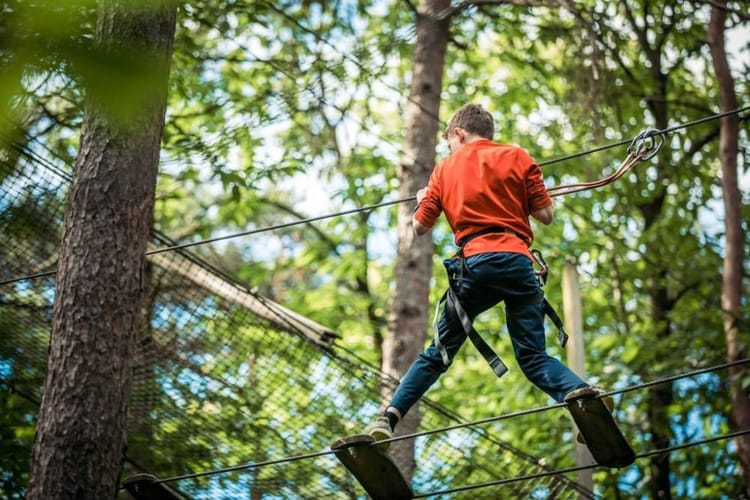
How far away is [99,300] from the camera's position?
116 inches

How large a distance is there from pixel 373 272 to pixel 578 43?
4035 millimetres

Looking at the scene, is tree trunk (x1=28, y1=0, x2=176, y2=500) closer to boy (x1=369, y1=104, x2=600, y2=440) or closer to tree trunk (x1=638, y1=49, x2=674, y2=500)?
boy (x1=369, y1=104, x2=600, y2=440)

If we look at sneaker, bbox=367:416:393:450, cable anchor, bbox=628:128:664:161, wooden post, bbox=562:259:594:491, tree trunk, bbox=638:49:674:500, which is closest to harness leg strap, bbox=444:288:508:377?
sneaker, bbox=367:416:393:450

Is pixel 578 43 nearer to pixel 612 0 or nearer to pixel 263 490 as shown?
pixel 612 0

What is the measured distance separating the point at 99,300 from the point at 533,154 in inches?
188

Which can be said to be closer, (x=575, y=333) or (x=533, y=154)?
(x=575, y=333)

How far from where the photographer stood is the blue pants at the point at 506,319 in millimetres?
2964

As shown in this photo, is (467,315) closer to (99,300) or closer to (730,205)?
(99,300)

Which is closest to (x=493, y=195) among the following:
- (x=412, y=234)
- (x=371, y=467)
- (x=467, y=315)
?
(x=467, y=315)

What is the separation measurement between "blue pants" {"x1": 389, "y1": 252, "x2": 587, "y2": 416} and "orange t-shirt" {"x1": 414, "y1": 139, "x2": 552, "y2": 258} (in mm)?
57

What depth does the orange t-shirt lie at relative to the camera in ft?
9.92

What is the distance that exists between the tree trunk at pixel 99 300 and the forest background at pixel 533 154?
1.87 m

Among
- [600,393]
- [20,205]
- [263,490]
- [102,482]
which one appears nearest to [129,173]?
[102,482]

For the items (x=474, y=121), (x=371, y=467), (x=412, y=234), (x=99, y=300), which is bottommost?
Result: (x=371, y=467)
